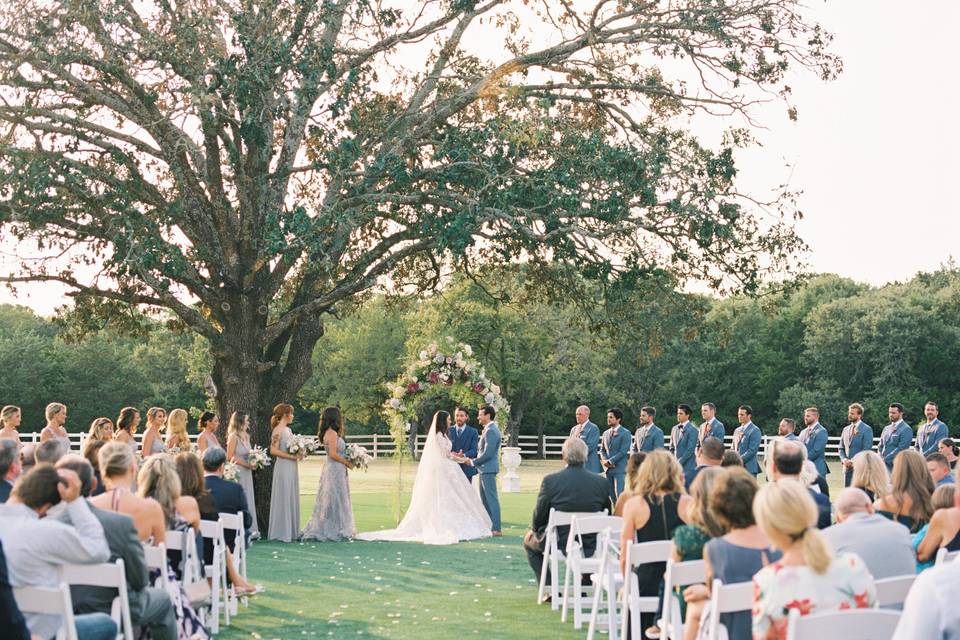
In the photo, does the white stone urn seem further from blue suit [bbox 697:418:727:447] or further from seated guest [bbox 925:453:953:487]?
seated guest [bbox 925:453:953:487]

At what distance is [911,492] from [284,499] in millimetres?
10842

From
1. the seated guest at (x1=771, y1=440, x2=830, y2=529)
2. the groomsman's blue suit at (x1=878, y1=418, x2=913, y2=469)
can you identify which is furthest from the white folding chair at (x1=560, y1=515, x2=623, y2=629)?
the groomsman's blue suit at (x1=878, y1=418, x2=913, y2=469)

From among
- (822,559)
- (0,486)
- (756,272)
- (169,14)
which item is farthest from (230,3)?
(822,559)

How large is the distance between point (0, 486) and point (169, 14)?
1012 centimetres

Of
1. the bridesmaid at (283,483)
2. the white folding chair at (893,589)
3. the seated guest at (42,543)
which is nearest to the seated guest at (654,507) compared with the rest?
the white folding chair at (893,589)

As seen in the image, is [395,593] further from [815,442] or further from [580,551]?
[815,442]

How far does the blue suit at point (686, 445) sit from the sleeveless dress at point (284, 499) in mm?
6398

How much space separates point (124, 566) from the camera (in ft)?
21.6

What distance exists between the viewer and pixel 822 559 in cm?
514

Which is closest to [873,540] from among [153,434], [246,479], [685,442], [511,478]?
[153,434]

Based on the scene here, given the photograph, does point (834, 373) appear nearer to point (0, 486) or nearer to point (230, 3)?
point (230, 3)

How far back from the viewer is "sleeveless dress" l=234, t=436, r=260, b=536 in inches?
645

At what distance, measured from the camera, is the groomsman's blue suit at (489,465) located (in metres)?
17.7

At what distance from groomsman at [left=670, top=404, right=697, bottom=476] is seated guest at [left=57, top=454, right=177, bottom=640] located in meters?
13.6
